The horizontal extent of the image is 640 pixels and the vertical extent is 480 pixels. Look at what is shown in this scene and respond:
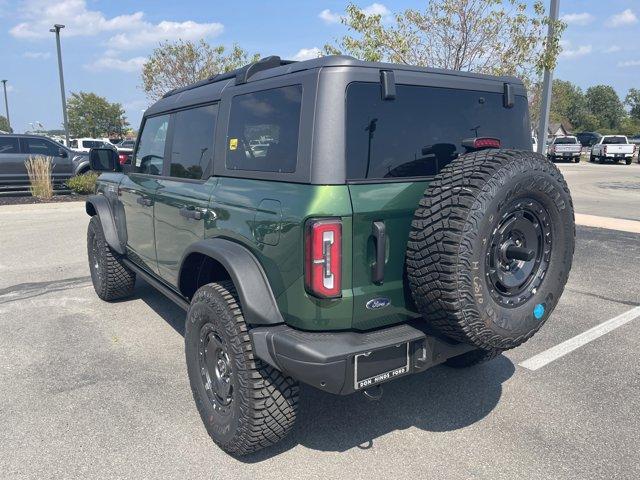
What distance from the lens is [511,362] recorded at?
3.85 meters

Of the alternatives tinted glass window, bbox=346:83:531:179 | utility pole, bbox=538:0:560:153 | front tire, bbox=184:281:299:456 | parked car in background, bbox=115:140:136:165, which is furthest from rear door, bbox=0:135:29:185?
tinted glass window, bbox=346:83:531:179

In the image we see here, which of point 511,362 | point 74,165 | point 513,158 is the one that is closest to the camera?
point 513,158

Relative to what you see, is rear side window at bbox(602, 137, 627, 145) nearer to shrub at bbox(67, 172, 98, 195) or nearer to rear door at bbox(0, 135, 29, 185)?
shrub at bbox(67, 172, 98, 195)

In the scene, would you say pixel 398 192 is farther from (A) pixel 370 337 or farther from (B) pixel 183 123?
(B) pixel 183 123

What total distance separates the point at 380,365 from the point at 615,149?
1376 inches

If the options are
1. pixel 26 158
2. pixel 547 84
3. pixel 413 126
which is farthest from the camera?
pixel 26 158

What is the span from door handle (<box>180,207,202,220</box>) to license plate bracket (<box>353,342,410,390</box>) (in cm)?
136

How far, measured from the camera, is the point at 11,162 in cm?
1322

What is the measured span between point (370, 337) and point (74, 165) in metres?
14.2

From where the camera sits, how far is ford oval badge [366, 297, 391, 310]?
93.0 inches

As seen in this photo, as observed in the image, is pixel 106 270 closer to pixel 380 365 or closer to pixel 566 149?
pixel 380 365

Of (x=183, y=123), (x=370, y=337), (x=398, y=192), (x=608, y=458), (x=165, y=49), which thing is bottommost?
(x=608, y=458)

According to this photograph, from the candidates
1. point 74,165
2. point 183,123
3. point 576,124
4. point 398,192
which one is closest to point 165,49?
point 74,165

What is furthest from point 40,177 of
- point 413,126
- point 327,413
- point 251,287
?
point 413,126
